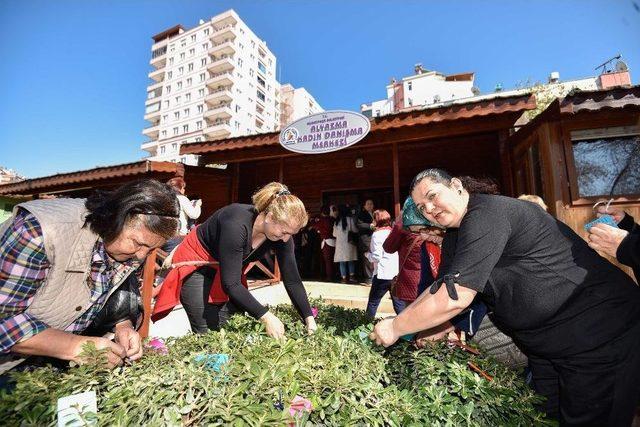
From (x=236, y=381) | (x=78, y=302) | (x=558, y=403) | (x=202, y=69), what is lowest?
(x=558, y=403)

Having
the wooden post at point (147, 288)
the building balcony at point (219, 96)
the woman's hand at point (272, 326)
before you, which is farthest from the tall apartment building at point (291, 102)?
the woman's hand at point (272, 326)

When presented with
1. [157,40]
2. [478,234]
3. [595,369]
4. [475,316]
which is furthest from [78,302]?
[157,40]

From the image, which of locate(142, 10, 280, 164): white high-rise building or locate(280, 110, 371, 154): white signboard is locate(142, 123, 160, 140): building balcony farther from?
locate(280, 110, 371, 154): white signboard

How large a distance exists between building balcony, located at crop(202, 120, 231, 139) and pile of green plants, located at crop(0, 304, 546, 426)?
5677cm

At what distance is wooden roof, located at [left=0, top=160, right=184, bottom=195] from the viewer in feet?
27.3

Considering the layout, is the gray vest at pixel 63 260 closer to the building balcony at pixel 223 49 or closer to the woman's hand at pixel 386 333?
the woman's hand at pixel 386 333

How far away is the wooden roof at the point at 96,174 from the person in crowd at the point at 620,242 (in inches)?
351

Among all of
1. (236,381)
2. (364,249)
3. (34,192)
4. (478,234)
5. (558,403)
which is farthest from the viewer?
(34,192)

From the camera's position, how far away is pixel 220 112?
55344 millimetres

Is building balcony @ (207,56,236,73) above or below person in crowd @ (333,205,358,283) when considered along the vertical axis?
above

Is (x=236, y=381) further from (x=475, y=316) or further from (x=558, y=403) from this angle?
(x=558, y=403)

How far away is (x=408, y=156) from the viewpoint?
27.9 feet

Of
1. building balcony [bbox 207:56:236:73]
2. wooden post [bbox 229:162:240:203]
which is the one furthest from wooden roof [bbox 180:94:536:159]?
building balcony [bbox 207:56:236:73]

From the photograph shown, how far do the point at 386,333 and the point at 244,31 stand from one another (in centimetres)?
7516
